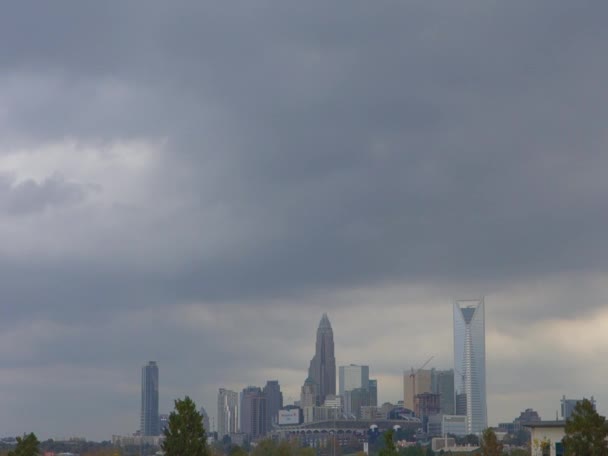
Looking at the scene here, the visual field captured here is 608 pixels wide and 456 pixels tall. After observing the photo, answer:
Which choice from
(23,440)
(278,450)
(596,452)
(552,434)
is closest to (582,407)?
(596,452)

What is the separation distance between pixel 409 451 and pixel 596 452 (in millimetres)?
135256

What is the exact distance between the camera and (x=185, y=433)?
2702 inches

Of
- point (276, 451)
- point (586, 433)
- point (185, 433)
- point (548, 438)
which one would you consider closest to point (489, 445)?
point (548, 438)

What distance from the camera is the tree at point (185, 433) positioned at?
224 ft

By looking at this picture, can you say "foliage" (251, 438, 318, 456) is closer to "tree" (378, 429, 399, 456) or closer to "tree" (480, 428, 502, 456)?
"tree" (480, 428, 502, 456)

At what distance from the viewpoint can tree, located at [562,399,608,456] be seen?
222 ft

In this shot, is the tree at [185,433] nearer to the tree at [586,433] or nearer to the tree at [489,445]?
the tree at [586,433]

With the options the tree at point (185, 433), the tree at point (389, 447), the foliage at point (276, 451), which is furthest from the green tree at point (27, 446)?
the foliage at point (276, 451)

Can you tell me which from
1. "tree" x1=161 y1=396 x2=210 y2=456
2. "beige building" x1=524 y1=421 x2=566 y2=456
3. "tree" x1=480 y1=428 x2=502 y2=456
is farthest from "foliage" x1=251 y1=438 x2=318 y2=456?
"tree" x1=161 y1=396 x2=210 y2=456

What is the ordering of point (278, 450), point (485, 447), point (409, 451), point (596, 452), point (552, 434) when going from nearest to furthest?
point (596, 452) → point (552, 434) → point (485, 447) → point (278, 450) → point (409, 451)

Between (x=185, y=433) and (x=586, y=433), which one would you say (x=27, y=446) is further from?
(x=586, y=433)

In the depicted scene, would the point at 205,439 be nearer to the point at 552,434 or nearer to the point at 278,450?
the point at 552,434

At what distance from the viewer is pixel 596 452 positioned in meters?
67.2

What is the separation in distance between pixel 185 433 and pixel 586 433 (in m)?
24.5
